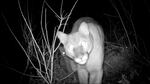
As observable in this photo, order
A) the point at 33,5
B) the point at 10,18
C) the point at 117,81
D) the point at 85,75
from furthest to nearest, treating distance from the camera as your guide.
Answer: the point at 33,5 < the point at 10,18 < the point at 117,81 < the point at 85,75

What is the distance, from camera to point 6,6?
4.07 meters

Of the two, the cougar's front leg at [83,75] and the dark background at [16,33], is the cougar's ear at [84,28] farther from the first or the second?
the dark background at [16,33]

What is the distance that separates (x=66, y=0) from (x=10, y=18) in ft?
8.23

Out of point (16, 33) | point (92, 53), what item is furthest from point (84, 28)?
point (16, 33)

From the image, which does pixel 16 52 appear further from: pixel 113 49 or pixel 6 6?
pixel 113 49

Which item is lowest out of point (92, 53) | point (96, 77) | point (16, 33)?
point (96, 77)

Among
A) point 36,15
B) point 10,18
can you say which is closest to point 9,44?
point 10,18

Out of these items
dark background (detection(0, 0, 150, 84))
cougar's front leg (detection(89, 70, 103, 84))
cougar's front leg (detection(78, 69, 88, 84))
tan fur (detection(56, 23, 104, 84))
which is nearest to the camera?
tan fur (detection(56, 23, 104, 84))

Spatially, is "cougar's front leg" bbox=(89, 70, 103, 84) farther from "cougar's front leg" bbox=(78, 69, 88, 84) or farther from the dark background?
the dark background

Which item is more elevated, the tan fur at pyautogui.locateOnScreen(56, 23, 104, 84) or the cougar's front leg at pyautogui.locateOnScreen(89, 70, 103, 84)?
the tan fur at pyautogui.locateOnScreen(56, 23, 104, 84)

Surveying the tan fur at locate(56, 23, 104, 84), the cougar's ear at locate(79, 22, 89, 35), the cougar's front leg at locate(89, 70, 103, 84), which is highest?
the cougar's ear at locate(79, 22, 89, 35)

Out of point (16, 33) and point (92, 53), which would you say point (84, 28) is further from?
point (16, 33)

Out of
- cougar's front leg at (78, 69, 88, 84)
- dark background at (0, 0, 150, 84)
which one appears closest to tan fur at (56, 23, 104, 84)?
cougar's front leg at (78, 69, 88, 84)

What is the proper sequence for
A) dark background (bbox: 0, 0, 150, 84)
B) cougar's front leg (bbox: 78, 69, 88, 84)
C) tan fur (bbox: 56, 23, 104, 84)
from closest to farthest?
tan fur (bbox: 56, 23, 104, 84)
cougar's front leg (bbox: 78, 69, 88, 84)
dark background (bbox: 0, 0, 150, 84)
